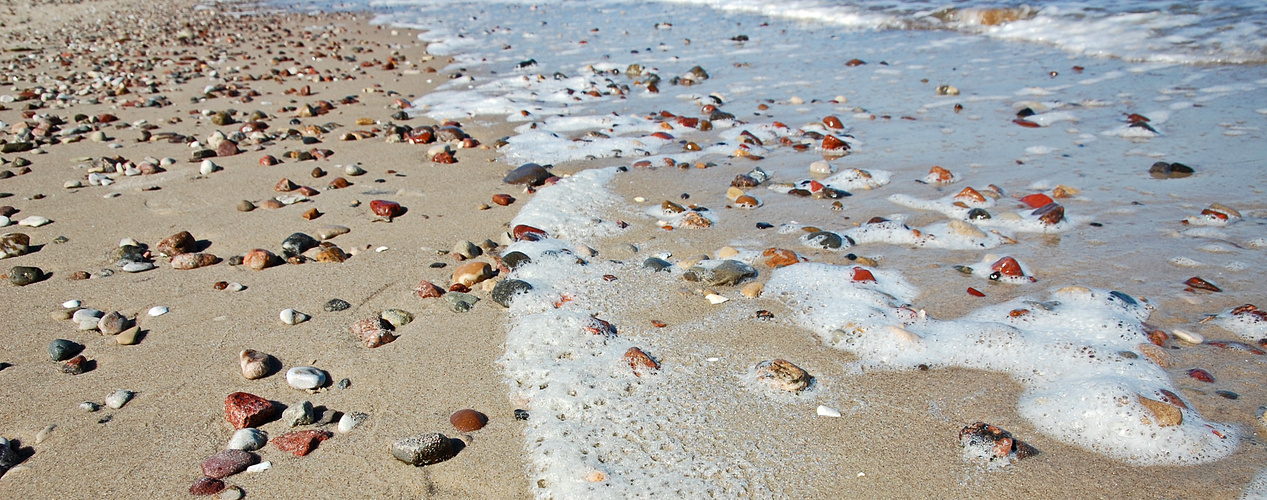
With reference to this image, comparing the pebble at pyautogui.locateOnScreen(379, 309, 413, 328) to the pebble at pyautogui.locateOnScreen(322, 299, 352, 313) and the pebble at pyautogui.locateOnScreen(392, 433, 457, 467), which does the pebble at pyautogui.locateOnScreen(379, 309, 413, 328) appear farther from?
the pebble at pyautogui.locateOnScreen(392, 433, 457, 467)

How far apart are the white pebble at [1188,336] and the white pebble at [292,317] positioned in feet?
9.14

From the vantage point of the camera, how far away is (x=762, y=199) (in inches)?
148

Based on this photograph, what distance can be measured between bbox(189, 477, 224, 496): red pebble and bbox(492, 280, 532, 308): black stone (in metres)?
1.12

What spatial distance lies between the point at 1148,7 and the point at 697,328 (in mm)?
8876

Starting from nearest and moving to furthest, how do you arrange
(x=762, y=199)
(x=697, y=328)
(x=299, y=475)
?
1. (x=299, y=475)
2. (x=697, y=328)
3. (x=762, y=199)

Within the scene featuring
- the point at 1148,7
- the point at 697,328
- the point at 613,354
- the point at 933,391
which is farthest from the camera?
the point at 1148,7

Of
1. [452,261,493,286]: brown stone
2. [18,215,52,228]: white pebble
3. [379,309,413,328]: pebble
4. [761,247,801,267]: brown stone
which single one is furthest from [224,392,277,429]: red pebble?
[18,215,52,228]: white pebble

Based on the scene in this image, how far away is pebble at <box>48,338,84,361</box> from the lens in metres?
2.27

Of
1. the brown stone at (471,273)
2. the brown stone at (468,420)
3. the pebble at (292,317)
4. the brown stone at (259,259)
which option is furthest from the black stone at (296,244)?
the brown stone at (468,420)

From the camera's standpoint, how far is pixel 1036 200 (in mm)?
3475

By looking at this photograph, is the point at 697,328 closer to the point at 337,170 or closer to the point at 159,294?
the point at 159,294

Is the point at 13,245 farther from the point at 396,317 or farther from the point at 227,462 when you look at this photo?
the point at 227,462

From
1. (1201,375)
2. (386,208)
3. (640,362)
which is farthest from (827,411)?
(386,208)

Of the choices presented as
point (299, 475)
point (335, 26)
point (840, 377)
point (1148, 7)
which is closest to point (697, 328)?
point (840, 377)
